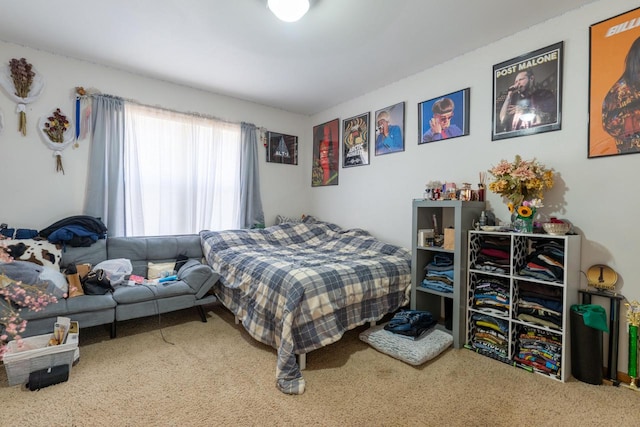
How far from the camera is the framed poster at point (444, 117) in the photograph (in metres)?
2.87

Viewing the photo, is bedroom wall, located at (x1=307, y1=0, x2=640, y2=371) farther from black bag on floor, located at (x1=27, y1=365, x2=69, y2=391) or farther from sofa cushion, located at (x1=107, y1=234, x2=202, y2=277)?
black bag on floor, located at (x1=27, y1=365, x2=69, y2=391)

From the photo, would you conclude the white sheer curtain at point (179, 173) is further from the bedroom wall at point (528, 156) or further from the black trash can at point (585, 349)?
the black trash can at point (585, 349)

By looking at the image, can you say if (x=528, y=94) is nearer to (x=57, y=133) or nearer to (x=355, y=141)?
(x=355, y=141)

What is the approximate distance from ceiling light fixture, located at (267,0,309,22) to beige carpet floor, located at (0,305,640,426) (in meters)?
2.51

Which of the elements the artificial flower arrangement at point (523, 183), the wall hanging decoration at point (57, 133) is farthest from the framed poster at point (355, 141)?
the wall hanging decoration at point (57, 133)

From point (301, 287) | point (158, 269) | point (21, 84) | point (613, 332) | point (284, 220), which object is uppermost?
point (21, 84)

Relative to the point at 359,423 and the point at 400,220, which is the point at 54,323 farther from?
the point at 400,220

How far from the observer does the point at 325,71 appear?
322 centimetres

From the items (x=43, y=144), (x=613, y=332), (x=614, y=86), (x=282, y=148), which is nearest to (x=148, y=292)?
(x=43, y=144)

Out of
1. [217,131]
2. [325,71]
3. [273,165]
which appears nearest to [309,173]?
[273,165]

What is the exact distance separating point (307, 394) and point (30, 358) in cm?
177

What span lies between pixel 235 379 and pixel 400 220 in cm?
229

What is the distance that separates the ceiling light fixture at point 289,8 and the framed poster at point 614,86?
2064 millimetres

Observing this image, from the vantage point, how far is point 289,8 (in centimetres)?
205
